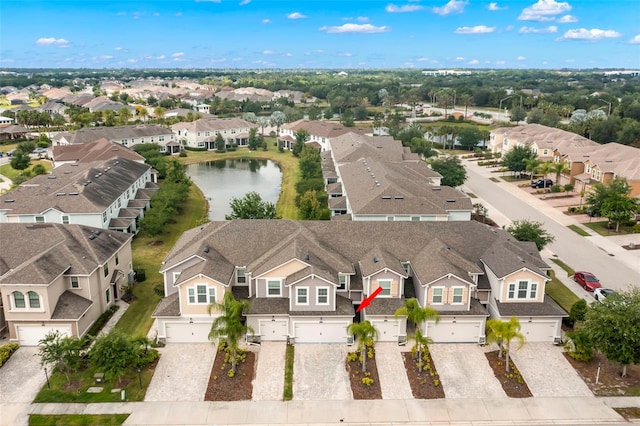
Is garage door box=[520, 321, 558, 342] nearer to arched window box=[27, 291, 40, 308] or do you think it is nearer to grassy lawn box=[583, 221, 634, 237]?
grassy lawn box=[583, 221, 634, 237]

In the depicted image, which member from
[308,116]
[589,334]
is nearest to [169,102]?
[308,116]

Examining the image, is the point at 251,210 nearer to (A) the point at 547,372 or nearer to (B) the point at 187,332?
(B) the point at 187,332

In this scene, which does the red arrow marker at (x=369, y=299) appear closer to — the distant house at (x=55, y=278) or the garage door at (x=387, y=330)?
the garage door at (x=387, y=330)

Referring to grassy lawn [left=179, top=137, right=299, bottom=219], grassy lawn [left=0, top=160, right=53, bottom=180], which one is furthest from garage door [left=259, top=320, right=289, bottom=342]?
grassy lawn [left=0, top=160, right=53, bottom=180]

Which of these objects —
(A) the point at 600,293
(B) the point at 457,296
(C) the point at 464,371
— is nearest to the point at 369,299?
(B) the point at 457,296

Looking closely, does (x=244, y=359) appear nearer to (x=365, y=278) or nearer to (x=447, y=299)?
(x=365, y=278)
